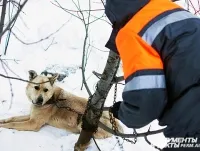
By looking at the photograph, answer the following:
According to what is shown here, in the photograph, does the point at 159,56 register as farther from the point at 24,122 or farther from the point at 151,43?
the point at 24,122

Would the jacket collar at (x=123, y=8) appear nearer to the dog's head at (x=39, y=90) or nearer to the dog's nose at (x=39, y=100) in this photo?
the dog's head at (x=39, y=90)

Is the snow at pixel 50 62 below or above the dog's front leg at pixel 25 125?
above

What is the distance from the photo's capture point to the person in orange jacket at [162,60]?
2480 mm

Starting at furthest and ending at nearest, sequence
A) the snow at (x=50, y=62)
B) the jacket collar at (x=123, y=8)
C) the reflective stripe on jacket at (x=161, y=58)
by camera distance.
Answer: the snow at (x=50, y=62) < the jacket collar at (x=123, y=8) < the reflective stripe on jacket at (x=161, y=58)

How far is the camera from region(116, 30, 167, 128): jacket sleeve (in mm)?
2537

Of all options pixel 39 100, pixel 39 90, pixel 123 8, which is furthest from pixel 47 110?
pixel 123 8

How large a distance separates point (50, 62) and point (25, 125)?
148 centimetres

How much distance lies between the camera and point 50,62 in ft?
21.5

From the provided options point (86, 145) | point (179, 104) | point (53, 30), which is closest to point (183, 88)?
point (179, 104)

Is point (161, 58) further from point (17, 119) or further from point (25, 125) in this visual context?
point (17, 119)

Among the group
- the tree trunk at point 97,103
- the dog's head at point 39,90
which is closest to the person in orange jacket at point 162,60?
the tree trunk at point 97,103

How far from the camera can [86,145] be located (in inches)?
191

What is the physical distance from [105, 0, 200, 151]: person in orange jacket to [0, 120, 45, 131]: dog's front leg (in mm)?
2825

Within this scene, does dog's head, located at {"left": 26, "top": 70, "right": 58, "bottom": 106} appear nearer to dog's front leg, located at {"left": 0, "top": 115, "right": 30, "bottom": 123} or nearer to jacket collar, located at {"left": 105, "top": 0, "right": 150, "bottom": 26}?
dog's front leg, located at {"left": 0, "top": 115, "right": 30, "bottom": 123}
